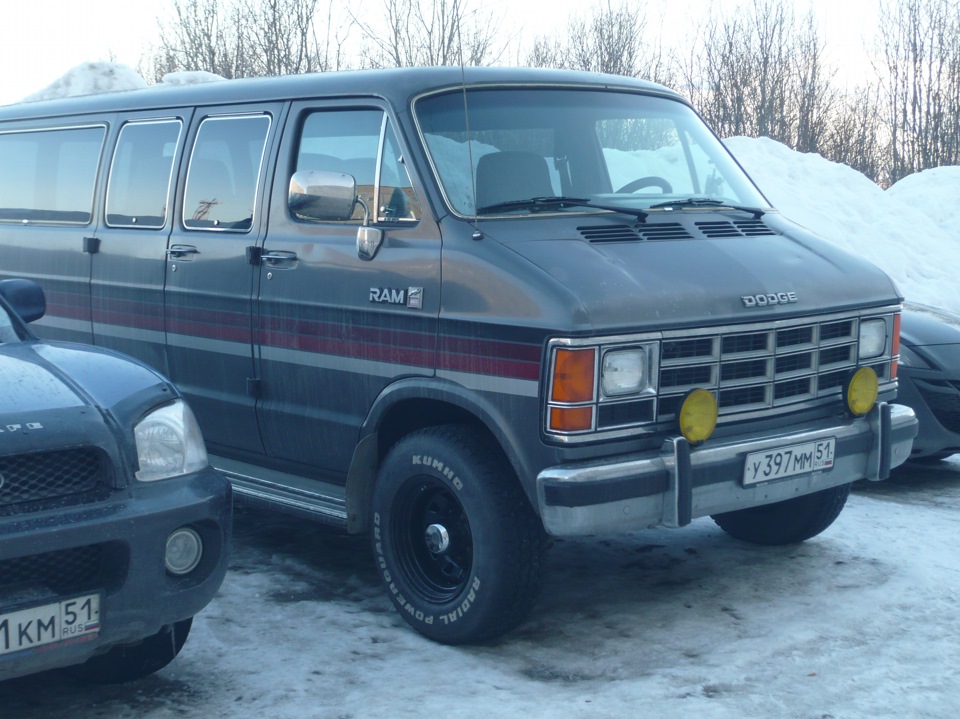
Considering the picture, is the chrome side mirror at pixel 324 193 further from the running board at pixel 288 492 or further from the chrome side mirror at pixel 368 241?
the running board at pixel 288 492

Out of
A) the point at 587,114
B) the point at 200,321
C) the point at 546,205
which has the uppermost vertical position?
the point at 587,114

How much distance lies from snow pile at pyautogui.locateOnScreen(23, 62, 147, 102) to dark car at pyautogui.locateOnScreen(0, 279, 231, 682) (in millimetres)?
17757

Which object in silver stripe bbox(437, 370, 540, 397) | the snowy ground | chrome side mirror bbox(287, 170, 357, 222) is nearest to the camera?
the snowy ground

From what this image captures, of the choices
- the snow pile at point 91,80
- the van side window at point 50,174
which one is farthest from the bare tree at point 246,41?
the van side window at point 50,174

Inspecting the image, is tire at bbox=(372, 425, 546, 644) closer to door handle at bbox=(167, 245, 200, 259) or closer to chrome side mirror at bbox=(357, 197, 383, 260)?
chrome side mirror at bbox=(357, 197, 383, 260)

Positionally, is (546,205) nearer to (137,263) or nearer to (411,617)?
(411,617)

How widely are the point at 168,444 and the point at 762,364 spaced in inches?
88.9

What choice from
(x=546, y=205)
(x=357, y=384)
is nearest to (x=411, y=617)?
(x=357, y=384)

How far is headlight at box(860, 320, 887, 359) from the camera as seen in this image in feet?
16.8

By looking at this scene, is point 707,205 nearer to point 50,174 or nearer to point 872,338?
point 872,338

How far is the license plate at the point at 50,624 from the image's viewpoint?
135 inches

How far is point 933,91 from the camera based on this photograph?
114 feet

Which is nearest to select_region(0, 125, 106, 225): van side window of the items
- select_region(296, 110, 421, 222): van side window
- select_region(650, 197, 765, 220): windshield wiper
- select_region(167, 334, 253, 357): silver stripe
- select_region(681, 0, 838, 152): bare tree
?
select_region(167, 334, 253, 357): silver stripe

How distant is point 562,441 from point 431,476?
0.65 metres
